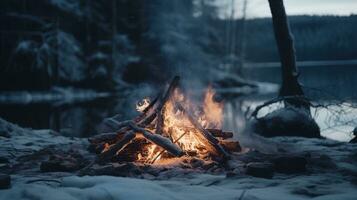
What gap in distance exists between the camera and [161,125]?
7.87 m

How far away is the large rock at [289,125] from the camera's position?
34.6ft

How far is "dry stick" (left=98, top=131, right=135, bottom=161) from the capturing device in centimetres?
721

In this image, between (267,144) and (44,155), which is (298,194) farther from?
(44,155)

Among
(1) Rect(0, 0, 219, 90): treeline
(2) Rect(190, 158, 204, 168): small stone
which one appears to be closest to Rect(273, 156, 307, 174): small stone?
(2) Rect(190, 158, 204, 168): small stone

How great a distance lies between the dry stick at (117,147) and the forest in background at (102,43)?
2065 centimetres

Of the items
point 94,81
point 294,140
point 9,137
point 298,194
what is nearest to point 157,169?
point 298,194

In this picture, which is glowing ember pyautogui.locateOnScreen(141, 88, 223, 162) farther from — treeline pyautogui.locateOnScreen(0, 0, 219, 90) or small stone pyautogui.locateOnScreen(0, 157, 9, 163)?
treeline pyautogui.locateOnScreen(0, 0, 219, 90)

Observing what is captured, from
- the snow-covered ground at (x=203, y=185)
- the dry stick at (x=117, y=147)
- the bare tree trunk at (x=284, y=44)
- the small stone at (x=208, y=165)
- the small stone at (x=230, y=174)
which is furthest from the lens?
the bare tree trunk at (x=284, y=44)

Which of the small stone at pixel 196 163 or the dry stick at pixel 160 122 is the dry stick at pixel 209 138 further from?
the dry stick at pixel 160 122

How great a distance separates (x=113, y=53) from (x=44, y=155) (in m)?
28.3

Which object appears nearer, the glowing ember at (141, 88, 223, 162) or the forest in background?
the glowing ember at (141, 88, 223, 162)

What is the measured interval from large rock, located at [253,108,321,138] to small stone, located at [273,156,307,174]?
412 centimetres

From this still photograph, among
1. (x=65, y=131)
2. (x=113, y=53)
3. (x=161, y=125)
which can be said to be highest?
(x=113, y=53)

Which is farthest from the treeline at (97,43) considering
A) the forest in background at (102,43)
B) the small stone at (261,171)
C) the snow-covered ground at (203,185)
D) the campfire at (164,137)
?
the small stone at (261,171)
